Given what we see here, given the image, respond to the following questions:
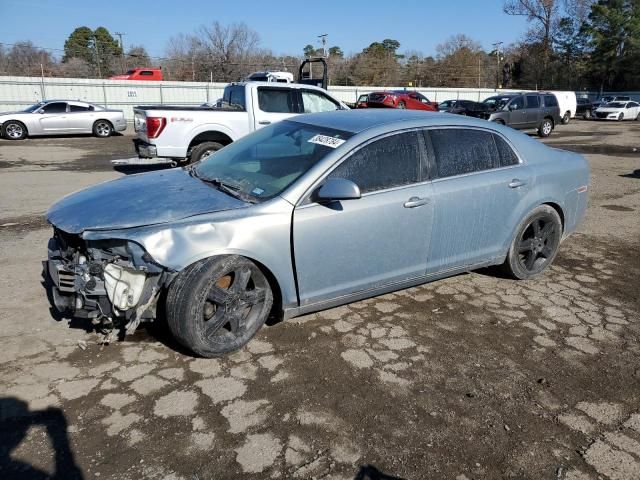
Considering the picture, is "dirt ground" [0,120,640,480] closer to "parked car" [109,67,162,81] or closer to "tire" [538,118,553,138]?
"tire" [538,118,553,138]

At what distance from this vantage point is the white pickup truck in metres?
9.20

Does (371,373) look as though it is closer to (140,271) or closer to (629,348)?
(140,271)

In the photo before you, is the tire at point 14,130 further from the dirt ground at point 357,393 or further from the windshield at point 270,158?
the windshield at point 270,158

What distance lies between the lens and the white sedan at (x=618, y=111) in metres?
32.5

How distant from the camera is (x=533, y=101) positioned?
66.5 feet

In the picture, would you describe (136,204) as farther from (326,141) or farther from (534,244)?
(534,244)

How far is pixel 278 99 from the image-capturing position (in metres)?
10.1

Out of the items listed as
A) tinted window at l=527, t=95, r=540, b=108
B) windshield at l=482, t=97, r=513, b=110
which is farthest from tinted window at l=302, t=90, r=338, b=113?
tinted window at l=527, t=95, r=540, b=108

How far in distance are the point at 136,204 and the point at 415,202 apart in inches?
79.7

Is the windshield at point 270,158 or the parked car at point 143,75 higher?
the parked car at point 143,75

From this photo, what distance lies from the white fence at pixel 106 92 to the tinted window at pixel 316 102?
1984cm

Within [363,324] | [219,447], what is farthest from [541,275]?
[219,447]

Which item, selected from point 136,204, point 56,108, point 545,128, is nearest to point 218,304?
point 136,204

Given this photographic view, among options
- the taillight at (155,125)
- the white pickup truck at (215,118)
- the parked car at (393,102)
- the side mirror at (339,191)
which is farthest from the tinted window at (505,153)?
the parked car at (393,102)
